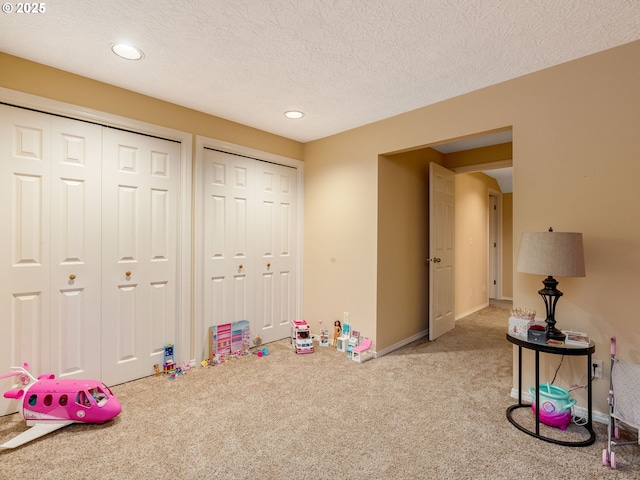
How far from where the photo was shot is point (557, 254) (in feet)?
6.47

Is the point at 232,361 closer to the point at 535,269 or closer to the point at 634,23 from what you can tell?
the point at 535,269

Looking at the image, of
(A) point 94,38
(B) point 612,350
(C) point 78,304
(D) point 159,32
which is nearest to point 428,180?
(B) point 612,350

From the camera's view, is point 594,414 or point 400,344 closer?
point 594,414

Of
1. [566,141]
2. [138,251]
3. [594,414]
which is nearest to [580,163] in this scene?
[566,141]

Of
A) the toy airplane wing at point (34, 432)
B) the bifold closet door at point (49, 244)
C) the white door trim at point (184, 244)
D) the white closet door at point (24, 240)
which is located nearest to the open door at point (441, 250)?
the white door trim at point (184, 244)

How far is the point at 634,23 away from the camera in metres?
1.84

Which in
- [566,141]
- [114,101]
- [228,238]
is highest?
[114,101]

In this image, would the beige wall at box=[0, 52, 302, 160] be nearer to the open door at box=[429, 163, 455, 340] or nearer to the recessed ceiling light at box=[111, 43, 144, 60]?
the recessed ceiling light at box=[111, 43, 144, 60]

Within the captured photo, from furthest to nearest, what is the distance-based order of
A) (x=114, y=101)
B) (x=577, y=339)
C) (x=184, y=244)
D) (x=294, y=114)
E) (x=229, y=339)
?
(x=229, y=339)
(x=294, y=114)
(x=184, y=244)
(x=114, y=101)
(x=577, y=339)

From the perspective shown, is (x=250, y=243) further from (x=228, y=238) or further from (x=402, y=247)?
(x=402, y=247)

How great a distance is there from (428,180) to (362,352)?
2.28 m

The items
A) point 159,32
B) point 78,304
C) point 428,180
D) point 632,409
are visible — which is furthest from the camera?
point 428,180

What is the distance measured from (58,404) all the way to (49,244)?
3.57 feet

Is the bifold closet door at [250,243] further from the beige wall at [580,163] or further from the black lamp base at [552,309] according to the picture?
the black lamp base at [552,309]
